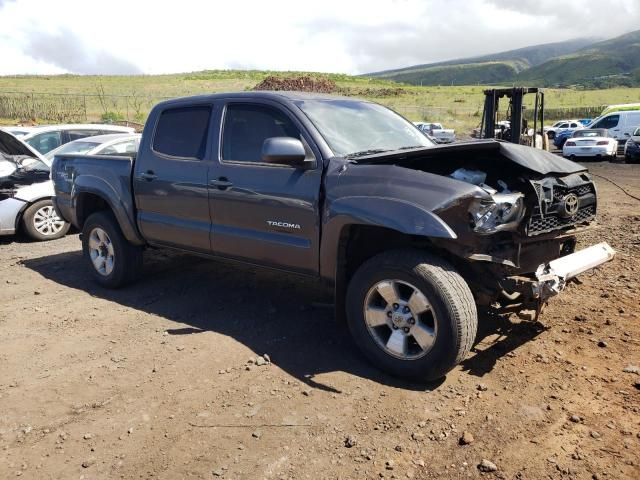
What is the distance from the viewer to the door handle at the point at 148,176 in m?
5.27

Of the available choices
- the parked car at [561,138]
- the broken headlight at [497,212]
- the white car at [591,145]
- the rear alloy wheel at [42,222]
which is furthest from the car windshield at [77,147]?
the parked car at [561,138]

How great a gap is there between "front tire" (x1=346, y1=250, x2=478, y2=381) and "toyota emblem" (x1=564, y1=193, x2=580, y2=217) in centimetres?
97

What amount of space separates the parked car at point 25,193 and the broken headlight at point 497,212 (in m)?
6.71

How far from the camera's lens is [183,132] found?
5.16 m

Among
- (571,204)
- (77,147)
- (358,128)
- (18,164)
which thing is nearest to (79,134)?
(77,147)

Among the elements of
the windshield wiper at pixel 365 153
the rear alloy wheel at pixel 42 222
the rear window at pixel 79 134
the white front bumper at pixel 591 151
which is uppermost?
the windshield wiper at pixel 365 153

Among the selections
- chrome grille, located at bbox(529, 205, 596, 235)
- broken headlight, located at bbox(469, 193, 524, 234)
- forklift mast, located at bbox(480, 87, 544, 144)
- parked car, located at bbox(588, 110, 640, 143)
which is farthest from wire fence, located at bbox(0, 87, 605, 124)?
broken headlight, located at bbox(469, 193, 524, 234)

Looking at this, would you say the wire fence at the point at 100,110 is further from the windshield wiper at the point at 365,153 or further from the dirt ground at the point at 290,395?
the windshield wiper at the point at 365,153

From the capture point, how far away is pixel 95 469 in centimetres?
293

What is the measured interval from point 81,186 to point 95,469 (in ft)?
12.5

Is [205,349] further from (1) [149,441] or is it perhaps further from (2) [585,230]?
(2) [585,230]

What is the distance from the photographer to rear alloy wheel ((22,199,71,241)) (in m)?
8.41

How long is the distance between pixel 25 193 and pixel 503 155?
7.24 m

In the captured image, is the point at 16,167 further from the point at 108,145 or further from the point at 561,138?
the point at 561,138
